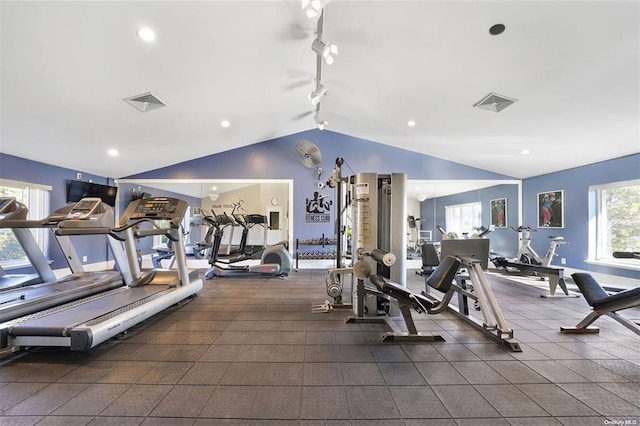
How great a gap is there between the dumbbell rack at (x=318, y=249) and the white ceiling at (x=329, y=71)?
3141mm

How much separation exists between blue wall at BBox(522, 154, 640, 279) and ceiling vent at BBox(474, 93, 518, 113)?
281cm

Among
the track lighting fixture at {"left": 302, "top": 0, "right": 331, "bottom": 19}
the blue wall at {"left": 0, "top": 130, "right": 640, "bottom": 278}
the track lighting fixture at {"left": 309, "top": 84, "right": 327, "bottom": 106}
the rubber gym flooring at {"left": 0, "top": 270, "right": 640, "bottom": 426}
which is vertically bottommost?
the rubber gym flooring at {"left": 0, "top": 270, "right": 640, "bottom": 426}

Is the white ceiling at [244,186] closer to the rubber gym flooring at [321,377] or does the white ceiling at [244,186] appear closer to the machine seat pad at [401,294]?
the rubber gym flooring at [321,377]

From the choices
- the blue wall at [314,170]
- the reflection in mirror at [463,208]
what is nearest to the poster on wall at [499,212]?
the reflection in mirror at [463,208]

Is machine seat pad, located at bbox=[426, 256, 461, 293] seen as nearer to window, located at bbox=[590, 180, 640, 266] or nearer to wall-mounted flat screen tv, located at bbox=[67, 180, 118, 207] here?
window, located at bbox=[590, 180, 640, 266]

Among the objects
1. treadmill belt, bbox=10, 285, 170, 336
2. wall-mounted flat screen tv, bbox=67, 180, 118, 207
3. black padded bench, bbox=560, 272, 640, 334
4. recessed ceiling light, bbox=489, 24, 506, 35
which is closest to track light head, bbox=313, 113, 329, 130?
recessed ceiling light, bbox=489, 24, 506, 35

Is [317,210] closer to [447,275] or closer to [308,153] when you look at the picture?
[308,153]

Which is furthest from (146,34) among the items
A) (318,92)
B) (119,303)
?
(119,303)

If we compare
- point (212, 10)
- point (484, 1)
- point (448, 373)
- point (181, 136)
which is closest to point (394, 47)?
point (484, 1)

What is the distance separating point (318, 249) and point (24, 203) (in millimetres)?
5970

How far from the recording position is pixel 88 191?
5.97 meters

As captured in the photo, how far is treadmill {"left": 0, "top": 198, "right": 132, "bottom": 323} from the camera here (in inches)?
108

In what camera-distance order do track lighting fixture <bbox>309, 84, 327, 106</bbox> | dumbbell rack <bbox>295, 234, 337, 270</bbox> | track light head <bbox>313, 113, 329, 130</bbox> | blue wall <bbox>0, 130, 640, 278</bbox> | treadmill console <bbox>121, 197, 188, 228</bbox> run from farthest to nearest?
blue wall <bbox>0, 130, 640, 278</bbox>, dumbbell rack <bbox>295, 234, 337, 270</bbox>, track light head <bbox>313, 113, 329, 130</bbox>, track lighting fixture <bbox>309, 84, 327, 106</bbox>, treadmill console <bbox>121, 197, 188, 228</bbox>

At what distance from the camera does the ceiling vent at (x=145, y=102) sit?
3914 millimetres
